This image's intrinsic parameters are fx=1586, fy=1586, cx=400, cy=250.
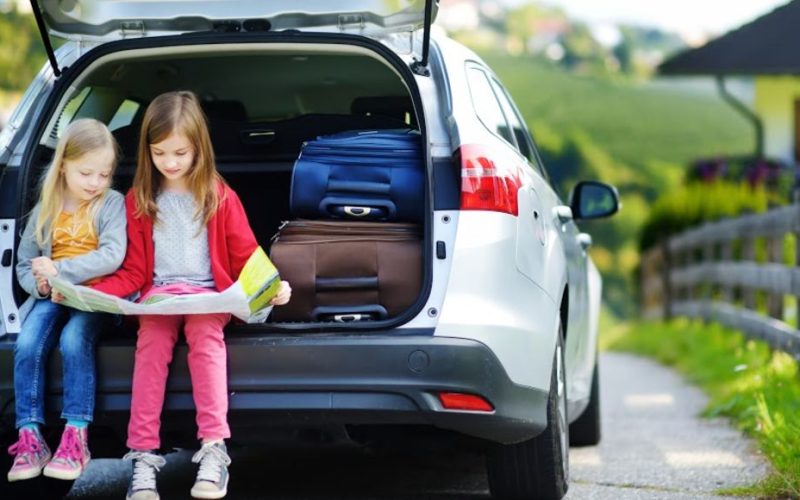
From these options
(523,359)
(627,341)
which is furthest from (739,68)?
(523,359)

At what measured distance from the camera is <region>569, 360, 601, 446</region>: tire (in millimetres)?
7336

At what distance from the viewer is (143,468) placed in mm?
4875

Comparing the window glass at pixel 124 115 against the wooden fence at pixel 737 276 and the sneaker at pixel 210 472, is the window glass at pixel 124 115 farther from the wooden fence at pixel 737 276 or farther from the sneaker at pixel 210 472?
the wooden fence at pixel 737 276

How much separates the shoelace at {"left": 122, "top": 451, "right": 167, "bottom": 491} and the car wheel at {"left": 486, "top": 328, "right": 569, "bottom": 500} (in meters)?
1.16

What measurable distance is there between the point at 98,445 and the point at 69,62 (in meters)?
1.29

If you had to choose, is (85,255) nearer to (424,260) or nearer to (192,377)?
(192,377)

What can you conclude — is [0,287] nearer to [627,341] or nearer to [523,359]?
[523,359]

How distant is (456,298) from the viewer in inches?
188

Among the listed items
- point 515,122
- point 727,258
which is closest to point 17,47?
point 727,258

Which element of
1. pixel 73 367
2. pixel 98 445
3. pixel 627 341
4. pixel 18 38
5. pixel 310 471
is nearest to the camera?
pixel 73 367

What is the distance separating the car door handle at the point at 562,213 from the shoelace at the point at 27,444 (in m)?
2.09

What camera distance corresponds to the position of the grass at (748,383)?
227 inches

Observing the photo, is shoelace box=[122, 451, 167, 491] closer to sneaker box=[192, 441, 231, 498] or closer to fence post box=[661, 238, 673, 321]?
sneaker box=[192, 441, 231, 498]

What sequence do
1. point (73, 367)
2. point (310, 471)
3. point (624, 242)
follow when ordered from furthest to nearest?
point (624, 242)
point (310, 471)
point (73, 367)
